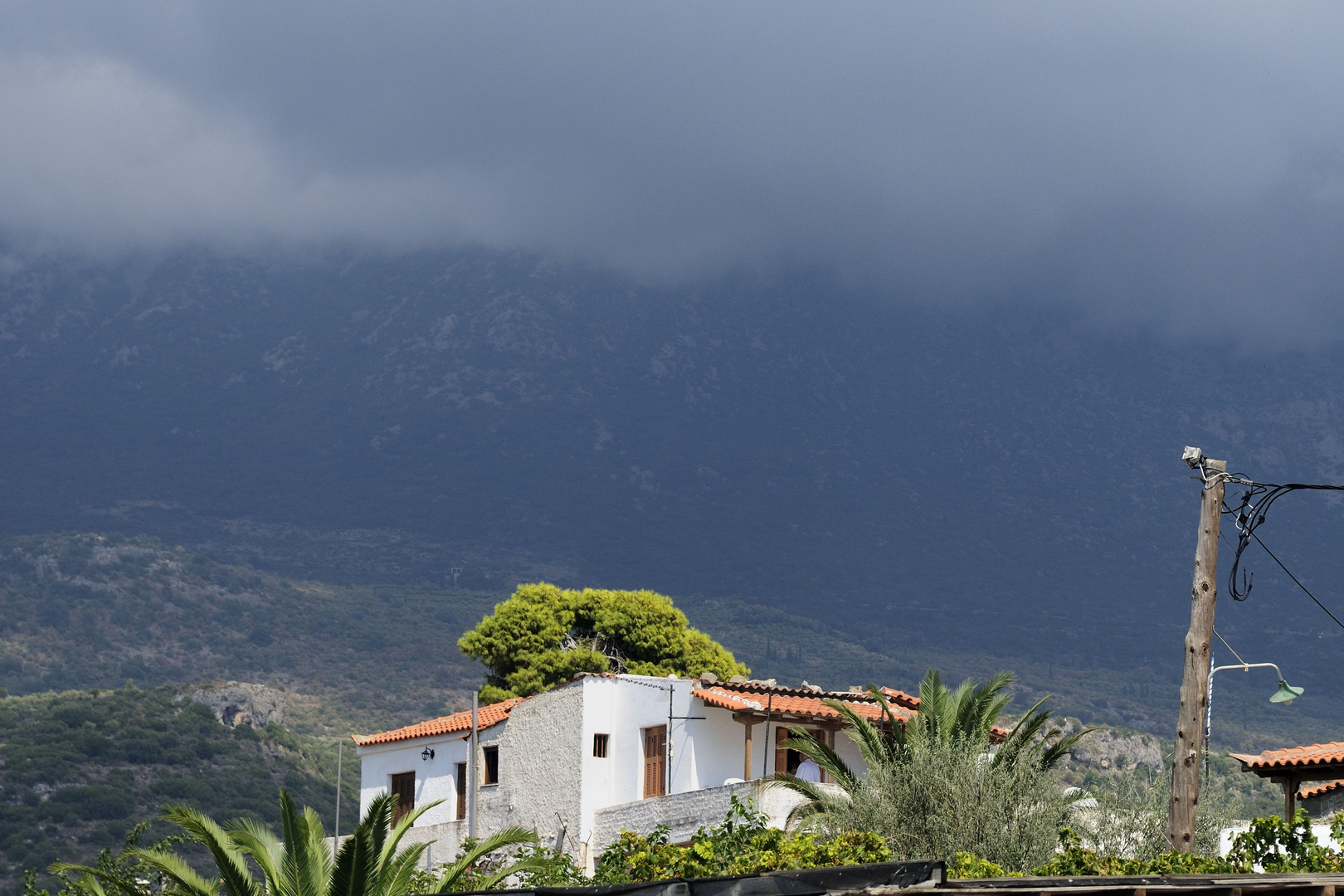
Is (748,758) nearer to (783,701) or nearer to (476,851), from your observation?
(783,701)

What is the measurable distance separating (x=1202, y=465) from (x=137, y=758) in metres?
77.6

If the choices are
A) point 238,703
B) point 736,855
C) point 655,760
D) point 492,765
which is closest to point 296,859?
point 736,855

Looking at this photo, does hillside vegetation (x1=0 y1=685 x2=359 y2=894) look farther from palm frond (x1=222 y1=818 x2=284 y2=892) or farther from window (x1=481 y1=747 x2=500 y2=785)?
palm frond (x1=222 y1=818 x2=284 y2=892)

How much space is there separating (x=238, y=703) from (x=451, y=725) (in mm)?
59777

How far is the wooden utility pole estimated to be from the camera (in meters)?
19.8

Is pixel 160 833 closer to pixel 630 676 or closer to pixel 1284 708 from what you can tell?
pixel 630 676

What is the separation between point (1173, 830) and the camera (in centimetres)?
1991

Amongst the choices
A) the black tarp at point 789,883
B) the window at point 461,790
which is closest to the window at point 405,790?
the window at point 461,790

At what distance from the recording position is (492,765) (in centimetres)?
4594

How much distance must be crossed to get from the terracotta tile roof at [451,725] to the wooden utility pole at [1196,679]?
2756 cm

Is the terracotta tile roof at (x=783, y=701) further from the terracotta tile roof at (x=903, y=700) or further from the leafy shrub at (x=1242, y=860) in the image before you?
the leafy shrub at (x=1242, y=860)

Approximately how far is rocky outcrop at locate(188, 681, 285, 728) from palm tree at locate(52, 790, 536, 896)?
7972 cm

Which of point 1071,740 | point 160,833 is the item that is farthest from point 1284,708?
point 1071,740

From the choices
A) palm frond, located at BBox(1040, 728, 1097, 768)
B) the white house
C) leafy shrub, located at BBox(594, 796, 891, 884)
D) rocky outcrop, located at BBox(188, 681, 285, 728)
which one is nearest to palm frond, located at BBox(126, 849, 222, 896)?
leafy shrub, located at BBox(594, 796, 891, 884)
